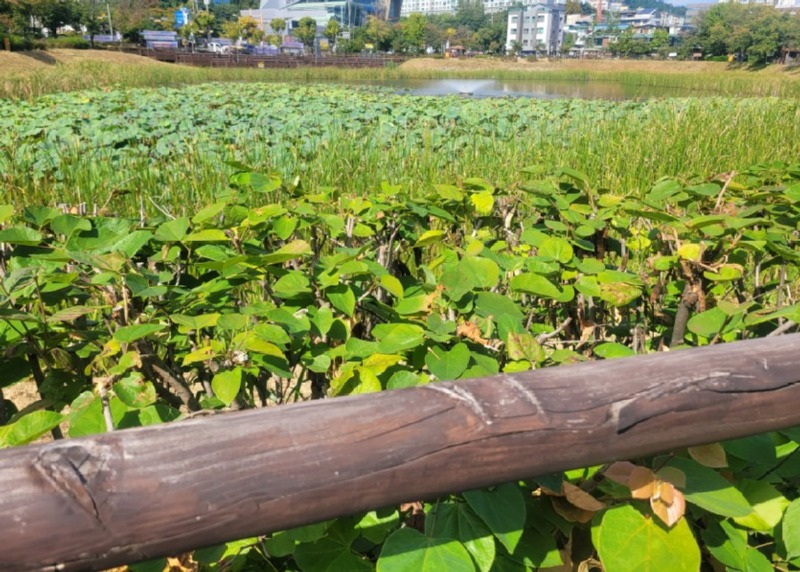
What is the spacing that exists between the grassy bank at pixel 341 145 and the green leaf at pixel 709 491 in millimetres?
2505

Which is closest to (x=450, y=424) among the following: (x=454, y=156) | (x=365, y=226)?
(x=365, y=226)

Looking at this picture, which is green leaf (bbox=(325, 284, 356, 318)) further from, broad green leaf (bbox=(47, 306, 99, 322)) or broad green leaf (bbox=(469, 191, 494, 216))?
broad green leaf (bbox=(469, 191, 494, 216))

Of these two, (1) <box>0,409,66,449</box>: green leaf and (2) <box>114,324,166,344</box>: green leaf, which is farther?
(2) <box>114,324,166,344</box>: green leaf

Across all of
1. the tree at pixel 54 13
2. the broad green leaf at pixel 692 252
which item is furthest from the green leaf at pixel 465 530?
the tree at pixel 54 13

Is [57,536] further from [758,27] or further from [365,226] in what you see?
[758,27]

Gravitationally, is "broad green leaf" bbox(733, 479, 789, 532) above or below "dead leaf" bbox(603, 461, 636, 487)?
below

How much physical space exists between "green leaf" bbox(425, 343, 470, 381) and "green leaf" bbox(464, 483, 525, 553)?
213 mm

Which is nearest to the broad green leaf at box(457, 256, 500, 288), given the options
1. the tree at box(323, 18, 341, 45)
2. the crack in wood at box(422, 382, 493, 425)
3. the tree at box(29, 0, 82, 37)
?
the crack in wood at box(422, 382, 493, 425)

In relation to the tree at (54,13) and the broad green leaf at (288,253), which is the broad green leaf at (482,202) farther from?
the tree at (54,13)

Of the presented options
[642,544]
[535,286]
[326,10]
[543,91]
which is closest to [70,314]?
[535,286]

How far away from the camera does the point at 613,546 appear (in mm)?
960

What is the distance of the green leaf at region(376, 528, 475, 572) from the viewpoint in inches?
35.1

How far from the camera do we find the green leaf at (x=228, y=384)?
1.06m

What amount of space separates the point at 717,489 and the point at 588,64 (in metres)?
68.1
